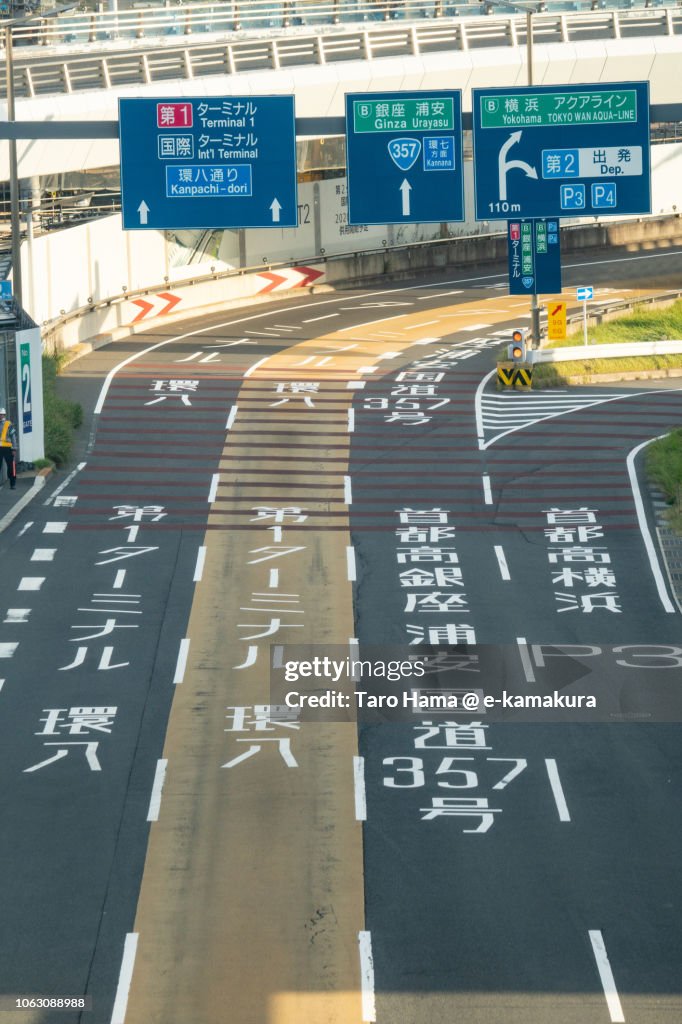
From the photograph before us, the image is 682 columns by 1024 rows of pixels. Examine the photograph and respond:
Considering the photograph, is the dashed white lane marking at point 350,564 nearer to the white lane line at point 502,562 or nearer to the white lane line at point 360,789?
the white lane line at point 502,562

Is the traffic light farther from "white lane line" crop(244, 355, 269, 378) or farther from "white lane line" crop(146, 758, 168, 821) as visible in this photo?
"white lane line" crop(146, 758, 168, 821)

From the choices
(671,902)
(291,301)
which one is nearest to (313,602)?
(671,902)

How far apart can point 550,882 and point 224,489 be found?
18.9 m

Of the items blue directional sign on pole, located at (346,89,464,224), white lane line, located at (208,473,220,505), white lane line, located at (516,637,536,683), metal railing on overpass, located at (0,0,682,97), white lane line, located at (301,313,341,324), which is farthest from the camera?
white lane line, located at (301,313,341,324)


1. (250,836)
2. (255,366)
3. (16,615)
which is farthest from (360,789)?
(255,366)

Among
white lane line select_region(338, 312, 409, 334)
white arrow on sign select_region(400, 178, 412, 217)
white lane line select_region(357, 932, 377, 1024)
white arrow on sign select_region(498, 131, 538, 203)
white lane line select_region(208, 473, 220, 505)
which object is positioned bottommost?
white lane line select_region(357, 932, 377, 1024)

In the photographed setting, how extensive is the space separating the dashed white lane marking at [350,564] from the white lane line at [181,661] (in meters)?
4.29

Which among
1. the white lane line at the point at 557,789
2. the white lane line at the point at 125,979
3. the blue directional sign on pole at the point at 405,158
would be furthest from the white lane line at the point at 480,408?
the white lane line at the point at 125,979

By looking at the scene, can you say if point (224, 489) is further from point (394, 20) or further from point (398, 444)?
point (394, 20)

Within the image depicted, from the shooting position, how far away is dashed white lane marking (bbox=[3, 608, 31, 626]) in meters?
27.2

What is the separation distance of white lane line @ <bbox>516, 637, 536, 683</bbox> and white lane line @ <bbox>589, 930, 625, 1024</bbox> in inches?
316

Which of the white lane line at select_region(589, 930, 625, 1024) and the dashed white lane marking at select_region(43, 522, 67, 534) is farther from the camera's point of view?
the dashed white lane marking at select_region(43, 522, 67, 534)

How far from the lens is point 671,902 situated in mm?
17516

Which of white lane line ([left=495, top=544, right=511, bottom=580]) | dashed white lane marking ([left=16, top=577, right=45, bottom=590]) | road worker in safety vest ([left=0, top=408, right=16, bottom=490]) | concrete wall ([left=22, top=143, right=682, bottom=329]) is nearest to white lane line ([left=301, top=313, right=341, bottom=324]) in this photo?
concrete wall ([left=22, top=143, right=682, bottom=329])
